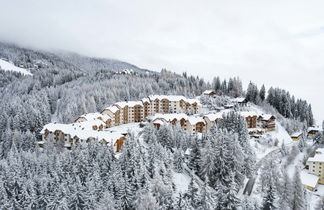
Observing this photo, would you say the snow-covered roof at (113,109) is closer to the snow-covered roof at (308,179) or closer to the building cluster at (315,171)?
the snow-covered roof at (308,179)

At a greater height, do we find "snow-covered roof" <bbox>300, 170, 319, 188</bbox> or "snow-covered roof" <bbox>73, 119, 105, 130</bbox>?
"snow-covered roof" <bbox>73, 119, 105, 130</bbox>

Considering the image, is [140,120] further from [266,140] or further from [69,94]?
[266,140]

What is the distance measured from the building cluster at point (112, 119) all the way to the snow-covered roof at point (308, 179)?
3864 centimetres

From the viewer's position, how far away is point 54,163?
41188 mm

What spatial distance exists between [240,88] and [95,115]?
72913 millimetres

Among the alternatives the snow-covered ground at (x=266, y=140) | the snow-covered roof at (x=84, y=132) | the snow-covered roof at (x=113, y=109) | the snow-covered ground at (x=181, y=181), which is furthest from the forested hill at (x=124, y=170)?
the snow-covered roof at (x=113, y=109)

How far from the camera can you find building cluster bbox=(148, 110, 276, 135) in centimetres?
6906

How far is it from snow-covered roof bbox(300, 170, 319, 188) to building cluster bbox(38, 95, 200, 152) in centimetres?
3864

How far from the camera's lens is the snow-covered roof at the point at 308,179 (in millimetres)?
48406

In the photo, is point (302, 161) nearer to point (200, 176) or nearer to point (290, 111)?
point (200, 176)

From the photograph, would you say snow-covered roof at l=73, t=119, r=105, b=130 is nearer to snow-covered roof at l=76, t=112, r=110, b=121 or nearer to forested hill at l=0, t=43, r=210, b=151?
snow-covered roof at l=76, t=112, r=110, b=121

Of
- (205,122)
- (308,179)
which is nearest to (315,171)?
(308,179)

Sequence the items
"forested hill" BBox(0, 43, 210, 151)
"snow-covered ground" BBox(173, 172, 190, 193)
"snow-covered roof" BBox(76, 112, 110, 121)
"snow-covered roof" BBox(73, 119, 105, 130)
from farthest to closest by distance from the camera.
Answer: "snow-covered roof" BBox(76, 112, 110, 121), "forested hill" BBox(0, 43, 210, 151), "snow-covered roof" BBox(73, 119, 105, 130), "snow-covered ground" BBox(173, 172, 190, 193)

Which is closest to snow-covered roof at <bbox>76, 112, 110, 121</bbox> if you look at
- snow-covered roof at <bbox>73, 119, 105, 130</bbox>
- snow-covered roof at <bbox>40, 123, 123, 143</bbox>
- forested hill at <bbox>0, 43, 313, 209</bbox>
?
snow-covered roof at <bbox>73, 119, 105, 130</bbox>
